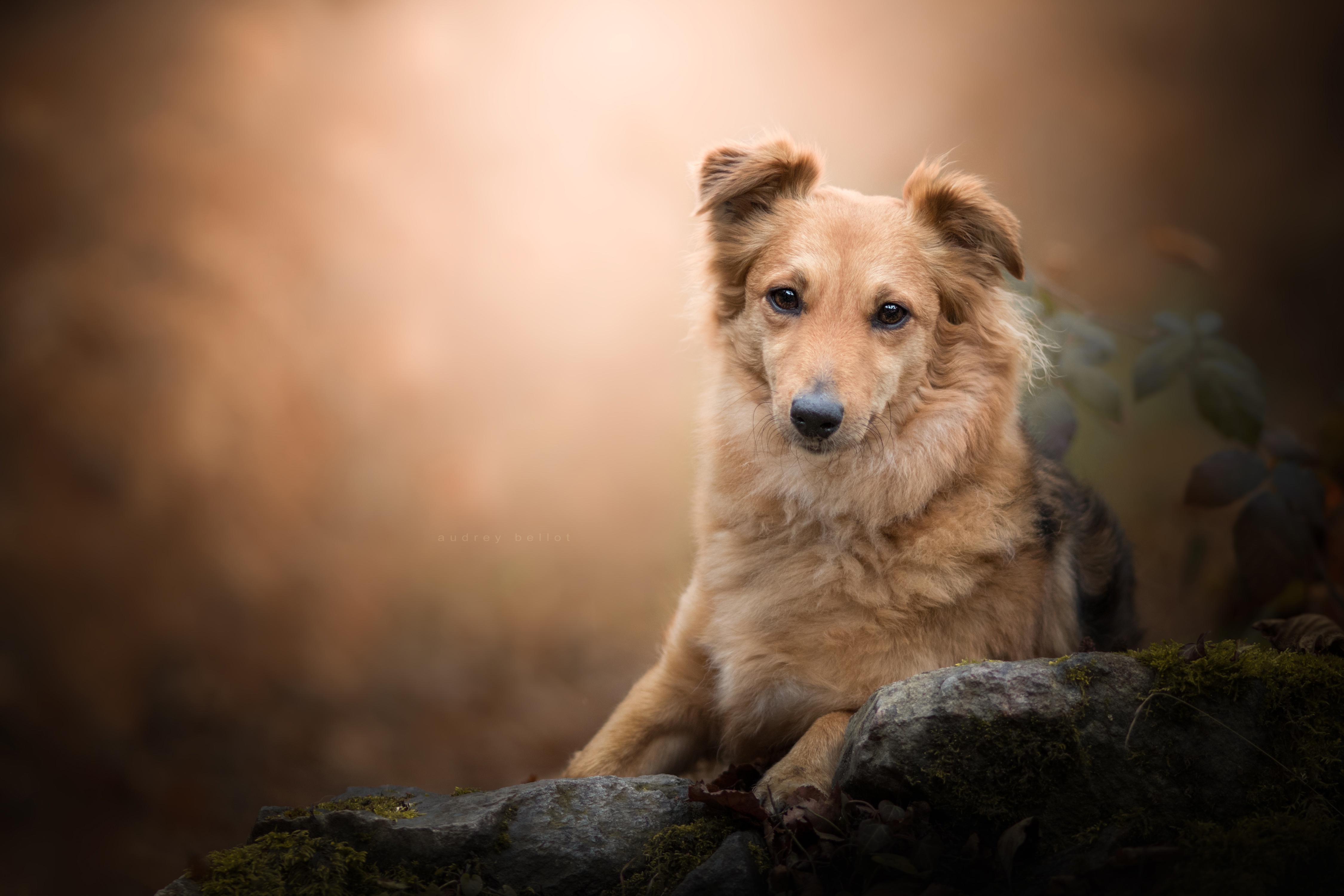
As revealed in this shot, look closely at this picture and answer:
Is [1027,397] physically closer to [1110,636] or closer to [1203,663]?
[1110,636]

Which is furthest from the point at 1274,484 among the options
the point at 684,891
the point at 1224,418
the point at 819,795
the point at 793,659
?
the point at 684,891

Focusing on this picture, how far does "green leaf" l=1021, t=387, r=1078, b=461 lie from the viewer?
11.9 feet

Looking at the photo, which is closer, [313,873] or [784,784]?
[313,873]

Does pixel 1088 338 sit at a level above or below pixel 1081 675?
above

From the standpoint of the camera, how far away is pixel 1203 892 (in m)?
1.59

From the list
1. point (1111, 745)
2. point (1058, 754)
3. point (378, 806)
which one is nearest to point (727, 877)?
point (1058, 754)

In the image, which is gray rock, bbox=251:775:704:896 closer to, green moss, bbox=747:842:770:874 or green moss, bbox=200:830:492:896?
green moss, bbox=200:830:492:896

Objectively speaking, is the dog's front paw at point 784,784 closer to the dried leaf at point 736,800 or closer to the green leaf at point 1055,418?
the dried leaf at point 736,800

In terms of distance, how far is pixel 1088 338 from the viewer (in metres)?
3.67

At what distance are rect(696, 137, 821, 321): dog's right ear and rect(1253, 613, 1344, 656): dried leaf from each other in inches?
76.4

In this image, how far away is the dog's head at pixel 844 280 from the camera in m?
2.59

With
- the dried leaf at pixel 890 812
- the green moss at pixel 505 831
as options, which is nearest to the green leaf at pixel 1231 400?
the dried leaf at pixel 890 812

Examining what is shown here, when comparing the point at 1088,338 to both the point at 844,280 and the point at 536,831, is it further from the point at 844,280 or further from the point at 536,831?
the point at 536,831

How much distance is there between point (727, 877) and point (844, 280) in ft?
5.68
